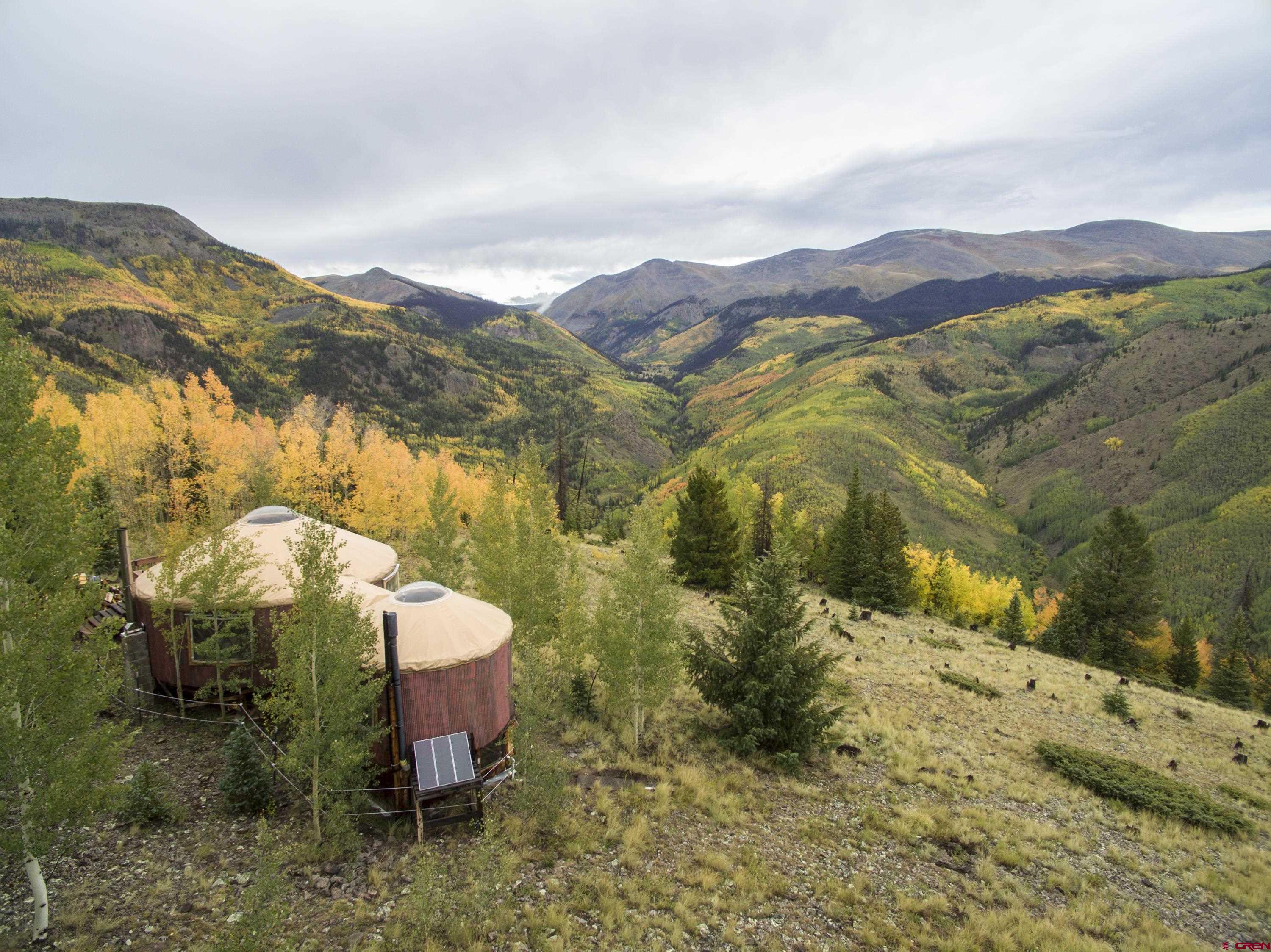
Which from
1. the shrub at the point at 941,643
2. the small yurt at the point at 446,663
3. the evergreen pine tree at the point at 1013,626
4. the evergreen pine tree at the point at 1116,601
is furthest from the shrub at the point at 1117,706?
the small yurt at the point at 446,663

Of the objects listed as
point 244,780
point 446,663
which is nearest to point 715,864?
point 446,663

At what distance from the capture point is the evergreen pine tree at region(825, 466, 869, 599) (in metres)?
45.5

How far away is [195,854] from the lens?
1159cm

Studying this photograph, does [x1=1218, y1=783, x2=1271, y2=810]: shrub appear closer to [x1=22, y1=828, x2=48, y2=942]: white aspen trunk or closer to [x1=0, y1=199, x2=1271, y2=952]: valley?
[x1=0, y1=199, x2=1271, y2=952]: valley

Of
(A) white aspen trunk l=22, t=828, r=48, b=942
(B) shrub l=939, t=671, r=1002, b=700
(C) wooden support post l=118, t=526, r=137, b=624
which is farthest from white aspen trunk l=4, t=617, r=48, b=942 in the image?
(B) shrub l=939, t=671, r=1002, b=700

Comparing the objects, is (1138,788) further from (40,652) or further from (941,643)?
(40,652)

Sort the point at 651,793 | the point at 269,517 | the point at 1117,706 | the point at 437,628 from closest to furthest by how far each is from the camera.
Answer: the point at 437,628, the point at 651,793, the point at 269,517, the point at 1117,706

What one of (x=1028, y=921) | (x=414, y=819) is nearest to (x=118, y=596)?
(x=414, y=819)

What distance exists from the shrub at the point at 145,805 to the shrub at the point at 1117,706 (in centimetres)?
3873

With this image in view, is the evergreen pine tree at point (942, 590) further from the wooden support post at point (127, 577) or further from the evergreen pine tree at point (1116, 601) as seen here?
A: the wooden support post at point (127, 577)

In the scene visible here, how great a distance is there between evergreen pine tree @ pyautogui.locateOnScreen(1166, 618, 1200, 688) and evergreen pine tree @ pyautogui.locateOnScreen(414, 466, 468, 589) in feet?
223

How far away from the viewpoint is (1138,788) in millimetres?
18781

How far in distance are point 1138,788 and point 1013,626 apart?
35180 mm

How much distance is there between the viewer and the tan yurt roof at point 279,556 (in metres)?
18.1
